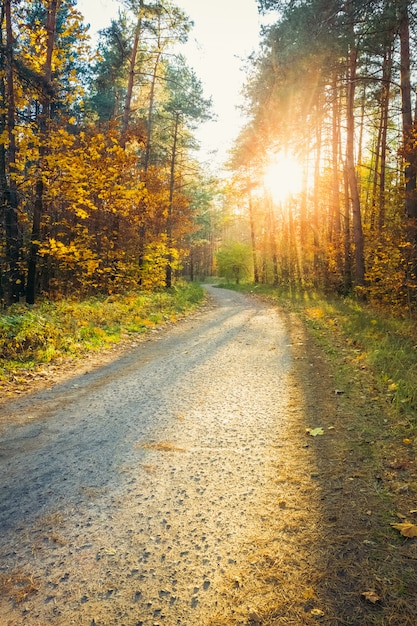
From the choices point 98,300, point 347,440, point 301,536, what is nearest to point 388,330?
point 347,440

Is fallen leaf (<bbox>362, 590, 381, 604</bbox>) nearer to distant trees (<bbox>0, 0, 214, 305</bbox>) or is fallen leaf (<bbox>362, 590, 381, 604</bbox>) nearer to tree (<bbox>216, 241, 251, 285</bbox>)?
distant trees (<bbox>0, 0, 214, 305</bbox>)

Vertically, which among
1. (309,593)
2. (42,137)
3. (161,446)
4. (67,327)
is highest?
(42,137)

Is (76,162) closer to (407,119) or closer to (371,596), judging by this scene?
(407,119)

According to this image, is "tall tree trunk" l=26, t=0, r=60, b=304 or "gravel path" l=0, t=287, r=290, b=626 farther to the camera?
"tall tree trunk" l=26, t=0, r=60, b=304

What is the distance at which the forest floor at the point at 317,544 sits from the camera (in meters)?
1.89

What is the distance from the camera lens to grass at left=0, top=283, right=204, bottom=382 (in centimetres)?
645

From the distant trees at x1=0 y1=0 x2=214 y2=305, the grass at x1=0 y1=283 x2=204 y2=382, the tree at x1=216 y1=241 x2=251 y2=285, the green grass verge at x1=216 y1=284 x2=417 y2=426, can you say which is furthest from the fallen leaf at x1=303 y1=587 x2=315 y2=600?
the tree at x1=216 y1=241 x2=251 y2=285

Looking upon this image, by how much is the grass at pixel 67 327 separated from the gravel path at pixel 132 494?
1.24m

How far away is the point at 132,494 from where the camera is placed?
9.46 ft

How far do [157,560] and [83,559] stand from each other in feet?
1.51

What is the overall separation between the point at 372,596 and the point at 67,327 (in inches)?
294

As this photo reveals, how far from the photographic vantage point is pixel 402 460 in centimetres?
327

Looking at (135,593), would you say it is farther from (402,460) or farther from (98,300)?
(98,300)

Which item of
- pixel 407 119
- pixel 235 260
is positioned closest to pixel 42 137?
pixel 407 119
